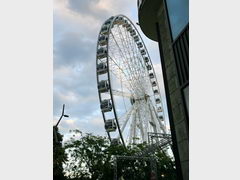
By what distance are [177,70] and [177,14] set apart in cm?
156

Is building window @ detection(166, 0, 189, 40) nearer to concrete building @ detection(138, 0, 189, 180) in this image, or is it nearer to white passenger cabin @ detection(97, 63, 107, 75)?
concrete building @ detection(138, 0, 189, 180)

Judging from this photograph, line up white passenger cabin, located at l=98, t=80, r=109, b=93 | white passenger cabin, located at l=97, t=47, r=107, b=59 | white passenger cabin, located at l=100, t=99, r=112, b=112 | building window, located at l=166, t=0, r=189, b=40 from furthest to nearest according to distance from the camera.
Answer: white passenger cabin, located at l=97, t=47, r=107, b=59
white passenger cabin, located at l=98, t=80, r=109, b=93
white passenger cabin, located at l=100, t=99, r=112, b=112
building window, located at l=166, t=0, r=189, b=40

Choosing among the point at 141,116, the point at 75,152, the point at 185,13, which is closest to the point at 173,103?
the point at 185,13

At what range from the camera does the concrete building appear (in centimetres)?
658

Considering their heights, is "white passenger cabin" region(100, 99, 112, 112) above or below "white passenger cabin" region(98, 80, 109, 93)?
below

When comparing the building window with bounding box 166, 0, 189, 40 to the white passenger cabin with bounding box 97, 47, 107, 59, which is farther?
the white passenger cabin with bounding box 97, 47, 107, 59

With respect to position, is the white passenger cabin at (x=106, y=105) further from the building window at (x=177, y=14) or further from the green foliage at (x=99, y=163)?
the building window at (x=177, y=14)

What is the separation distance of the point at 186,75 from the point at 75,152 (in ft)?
60.9

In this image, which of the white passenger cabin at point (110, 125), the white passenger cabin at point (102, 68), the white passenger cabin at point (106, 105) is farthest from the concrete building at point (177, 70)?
the white passenger cabin at point (102, 68)

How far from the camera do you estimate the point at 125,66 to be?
889 inches

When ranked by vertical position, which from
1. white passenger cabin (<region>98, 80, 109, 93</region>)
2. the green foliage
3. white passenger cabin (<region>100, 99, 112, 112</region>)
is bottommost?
the green foliage

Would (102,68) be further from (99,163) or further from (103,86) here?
(99,163)

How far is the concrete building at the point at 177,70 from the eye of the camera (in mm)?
6578

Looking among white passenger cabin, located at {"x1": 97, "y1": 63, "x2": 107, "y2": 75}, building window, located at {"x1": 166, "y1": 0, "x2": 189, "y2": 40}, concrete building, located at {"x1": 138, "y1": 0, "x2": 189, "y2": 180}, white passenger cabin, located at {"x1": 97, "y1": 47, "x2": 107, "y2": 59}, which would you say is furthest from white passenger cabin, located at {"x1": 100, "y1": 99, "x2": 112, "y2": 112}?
building window, located at {"x1": 166, "y1": 0, "x2": 189, "y2": 40}
